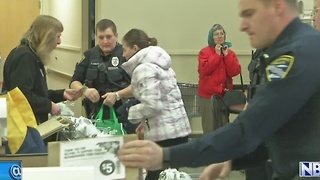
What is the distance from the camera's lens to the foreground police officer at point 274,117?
147 cm

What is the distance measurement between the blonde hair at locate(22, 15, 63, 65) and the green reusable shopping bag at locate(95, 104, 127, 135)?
59 centimetres

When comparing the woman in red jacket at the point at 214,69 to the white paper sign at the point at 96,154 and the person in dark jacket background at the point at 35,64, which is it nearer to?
the person in dark jacket background at the point at 35,64

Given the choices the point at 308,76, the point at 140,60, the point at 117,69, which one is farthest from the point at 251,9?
the point at 117,69

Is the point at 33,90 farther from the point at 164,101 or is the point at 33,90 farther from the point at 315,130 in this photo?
the point at 315,130

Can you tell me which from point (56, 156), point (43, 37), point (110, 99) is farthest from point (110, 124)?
point (56, 156)

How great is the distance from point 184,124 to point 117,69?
0.81 metres

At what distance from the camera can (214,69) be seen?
567cm

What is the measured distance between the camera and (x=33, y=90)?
134 inches

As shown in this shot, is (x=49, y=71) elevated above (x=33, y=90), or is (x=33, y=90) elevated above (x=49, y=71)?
(x=49, y=71)

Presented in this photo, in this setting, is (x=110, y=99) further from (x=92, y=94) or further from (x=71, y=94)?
(x=71, y=94)

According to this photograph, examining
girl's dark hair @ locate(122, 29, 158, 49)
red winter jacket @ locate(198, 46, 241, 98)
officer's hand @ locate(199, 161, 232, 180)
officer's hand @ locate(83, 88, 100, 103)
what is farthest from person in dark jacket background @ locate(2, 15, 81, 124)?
red winter jacket @ locate(198, 46, 241, 98)

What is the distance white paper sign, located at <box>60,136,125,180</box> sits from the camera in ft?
4.86

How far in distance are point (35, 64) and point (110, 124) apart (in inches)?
26.2

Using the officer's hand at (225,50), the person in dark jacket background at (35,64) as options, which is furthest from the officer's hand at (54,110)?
the officer's hand at (225,50)
